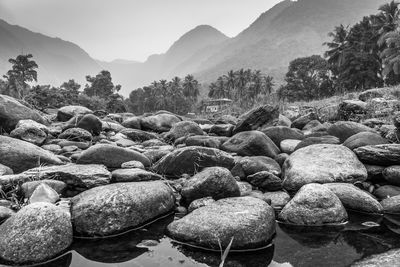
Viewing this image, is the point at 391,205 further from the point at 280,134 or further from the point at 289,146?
the point at 280,134

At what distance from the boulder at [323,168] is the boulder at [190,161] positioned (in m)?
1.62

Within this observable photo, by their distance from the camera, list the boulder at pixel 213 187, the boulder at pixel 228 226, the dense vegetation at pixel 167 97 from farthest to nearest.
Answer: the dense vegetation at pixel 167 97 < the boulder at pixel 213 187 < the boulder at pixel 228 226

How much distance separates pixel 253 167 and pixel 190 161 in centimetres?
153

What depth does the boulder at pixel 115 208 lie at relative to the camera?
17.0 ft

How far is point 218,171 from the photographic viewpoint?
6.46 m

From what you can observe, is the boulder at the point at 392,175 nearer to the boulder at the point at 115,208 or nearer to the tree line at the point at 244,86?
the boulder at the point at 115,208

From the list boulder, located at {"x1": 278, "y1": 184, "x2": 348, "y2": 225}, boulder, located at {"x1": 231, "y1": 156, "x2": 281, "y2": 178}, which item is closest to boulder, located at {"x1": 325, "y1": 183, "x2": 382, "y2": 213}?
boulder, located at {"x1": 278, "y1": 184, "x2": 348, "y2": 225}

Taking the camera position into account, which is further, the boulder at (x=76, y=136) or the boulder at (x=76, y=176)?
the boulder at (x=76, y=136)

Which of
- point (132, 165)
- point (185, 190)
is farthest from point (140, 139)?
point (185, 190)

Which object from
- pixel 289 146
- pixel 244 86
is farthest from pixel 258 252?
pixel 244 86

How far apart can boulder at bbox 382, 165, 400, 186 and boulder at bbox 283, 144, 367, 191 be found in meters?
0.42

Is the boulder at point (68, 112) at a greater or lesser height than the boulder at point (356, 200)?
greater

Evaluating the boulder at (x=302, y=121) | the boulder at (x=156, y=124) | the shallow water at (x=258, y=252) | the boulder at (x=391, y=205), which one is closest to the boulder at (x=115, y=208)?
the shallow water at (x=258, y=252)

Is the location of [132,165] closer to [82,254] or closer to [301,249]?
[82,254]
